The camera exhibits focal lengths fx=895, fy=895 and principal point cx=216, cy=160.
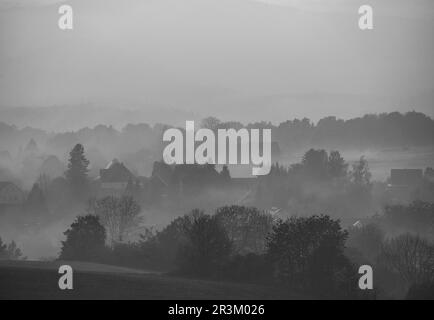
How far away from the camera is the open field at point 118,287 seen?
42.8 m

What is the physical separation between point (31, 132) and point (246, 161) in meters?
72.2

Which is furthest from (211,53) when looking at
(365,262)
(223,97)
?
(365,262)

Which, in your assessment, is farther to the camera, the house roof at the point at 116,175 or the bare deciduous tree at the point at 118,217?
the house roof at the point at 116,175

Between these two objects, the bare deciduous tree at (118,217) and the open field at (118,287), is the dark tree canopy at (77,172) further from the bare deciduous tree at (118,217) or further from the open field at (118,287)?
the open field at (118,287)

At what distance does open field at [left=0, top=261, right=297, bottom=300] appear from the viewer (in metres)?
42.8

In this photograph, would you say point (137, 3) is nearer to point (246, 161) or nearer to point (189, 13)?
point (189, 13)

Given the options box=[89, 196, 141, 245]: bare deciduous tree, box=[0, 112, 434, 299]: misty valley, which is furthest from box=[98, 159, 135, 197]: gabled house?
box=[89, 196, 141, 245]: bare deciduous tree

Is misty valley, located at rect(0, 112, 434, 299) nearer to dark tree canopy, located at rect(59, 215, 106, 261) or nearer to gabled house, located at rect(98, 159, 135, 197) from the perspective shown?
dark tree canopy, located at rect(59, 215, 106, 261)

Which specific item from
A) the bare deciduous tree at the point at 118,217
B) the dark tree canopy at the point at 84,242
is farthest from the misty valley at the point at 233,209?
the bare deciduous tree at the point at 118,217

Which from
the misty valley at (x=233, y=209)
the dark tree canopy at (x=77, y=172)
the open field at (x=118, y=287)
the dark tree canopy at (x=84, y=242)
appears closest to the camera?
the open field at (x=118, y=287)

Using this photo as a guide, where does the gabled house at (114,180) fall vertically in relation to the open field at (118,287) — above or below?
above

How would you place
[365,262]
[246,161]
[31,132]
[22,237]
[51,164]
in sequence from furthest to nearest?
[31,132] → [51,164] → [246,161] → [22,237] → [365,262]

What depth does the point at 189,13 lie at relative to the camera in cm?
17525
